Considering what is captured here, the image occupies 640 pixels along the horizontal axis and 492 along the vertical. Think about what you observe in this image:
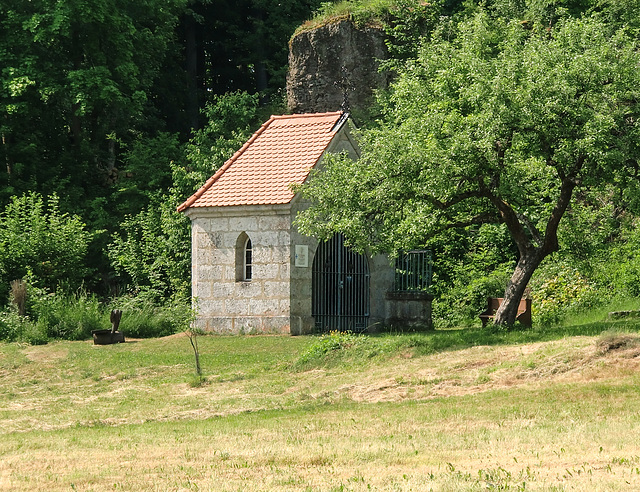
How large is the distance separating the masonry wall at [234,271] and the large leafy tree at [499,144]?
382 centimetres

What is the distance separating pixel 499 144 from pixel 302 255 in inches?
294

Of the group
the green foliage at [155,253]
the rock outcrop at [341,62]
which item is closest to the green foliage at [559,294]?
→ the green foliage at [155,253]

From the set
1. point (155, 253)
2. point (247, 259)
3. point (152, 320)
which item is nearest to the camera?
point (247, 259)

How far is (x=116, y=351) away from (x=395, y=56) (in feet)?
56.0

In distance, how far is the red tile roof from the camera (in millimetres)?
26344

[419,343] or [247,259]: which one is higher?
[247,259]

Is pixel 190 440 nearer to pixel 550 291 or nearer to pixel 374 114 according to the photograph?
pixel 550 291

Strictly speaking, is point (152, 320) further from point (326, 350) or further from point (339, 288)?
point (326, 350)

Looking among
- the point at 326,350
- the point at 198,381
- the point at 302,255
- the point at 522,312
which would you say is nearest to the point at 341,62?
the point at 302,255

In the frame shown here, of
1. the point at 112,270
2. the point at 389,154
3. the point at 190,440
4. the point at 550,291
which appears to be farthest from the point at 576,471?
the point at 112,270

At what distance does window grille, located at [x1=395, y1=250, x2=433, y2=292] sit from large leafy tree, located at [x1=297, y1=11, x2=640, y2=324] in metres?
4.77

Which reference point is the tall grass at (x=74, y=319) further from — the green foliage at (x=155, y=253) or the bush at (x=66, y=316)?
the green foliage at (x=155, y=253)

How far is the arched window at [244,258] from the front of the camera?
26.5m

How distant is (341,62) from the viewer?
35719 mm
